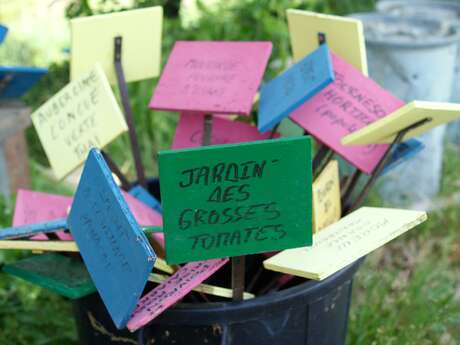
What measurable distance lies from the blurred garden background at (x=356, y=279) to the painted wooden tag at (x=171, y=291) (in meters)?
0.35

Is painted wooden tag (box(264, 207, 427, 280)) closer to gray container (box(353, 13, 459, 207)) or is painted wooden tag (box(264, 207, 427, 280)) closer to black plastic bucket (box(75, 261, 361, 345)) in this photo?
black plastic bucket (box(75, 261, 361, 345))

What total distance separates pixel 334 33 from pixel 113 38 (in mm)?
440

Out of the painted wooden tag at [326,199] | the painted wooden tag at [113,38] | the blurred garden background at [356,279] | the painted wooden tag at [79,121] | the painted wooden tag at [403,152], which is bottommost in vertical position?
the blurred garden background at [356,279]

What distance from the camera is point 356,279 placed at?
6.59 feet

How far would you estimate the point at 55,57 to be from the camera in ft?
12.4

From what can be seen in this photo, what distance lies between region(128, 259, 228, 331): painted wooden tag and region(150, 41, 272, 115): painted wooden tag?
0.35 meters

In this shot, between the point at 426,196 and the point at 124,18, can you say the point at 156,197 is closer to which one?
the point at 124,18

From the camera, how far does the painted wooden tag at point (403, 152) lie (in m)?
1.34

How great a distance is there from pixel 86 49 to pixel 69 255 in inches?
16.5

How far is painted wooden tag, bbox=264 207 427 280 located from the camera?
103cm

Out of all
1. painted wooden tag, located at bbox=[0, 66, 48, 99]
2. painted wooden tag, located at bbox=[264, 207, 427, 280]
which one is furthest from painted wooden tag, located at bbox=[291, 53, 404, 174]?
painted wooden tag, located at bbox=[0, 66, 48, 99]

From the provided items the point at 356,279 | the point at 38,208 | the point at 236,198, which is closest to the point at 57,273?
the point at 38,208

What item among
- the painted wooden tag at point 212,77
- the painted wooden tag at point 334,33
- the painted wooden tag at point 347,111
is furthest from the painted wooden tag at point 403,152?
the painted wooden tag at point 212,77

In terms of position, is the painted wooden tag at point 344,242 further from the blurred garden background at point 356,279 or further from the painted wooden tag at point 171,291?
the blurred garden background at point 356,279
